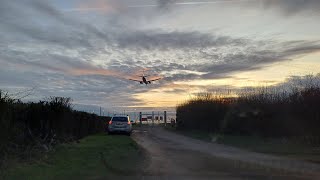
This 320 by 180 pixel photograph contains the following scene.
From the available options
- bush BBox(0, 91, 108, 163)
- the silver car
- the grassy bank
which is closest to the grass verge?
the grassy bank

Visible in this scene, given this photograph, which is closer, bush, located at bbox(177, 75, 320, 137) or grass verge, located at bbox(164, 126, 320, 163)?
grass verge, located at bbox(164, 126, 320, 163)

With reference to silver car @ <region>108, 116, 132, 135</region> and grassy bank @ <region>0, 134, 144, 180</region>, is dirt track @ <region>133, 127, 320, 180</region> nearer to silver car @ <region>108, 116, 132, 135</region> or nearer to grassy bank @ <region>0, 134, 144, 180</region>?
grassy bank @ <region>0, 134, 144, 180</region>

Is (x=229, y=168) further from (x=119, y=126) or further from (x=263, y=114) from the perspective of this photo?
(x=119, y=126)

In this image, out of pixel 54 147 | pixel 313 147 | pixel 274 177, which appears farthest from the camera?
pixel 313 147

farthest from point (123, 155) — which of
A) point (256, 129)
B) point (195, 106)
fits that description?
point (195, 106)

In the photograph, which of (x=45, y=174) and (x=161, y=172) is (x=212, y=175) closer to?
(x=161, y=172)

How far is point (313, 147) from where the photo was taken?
2559cm

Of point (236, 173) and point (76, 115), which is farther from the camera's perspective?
point (76, 115)

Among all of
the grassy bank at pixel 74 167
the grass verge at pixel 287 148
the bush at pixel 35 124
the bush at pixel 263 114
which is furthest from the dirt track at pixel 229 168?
the bush at pixel 263 114

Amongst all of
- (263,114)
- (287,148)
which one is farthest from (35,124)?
(263,114)

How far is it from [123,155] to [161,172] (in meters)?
5.73

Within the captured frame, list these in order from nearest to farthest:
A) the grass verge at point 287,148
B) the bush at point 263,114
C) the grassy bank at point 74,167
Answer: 1. the grassy bank at point 74,167
2. the grass verge at point 287,148
3. the bush at point 263,114

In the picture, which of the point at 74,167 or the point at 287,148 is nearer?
the point at 74,167

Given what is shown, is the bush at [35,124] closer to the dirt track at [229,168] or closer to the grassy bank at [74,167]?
the grassy bank at [74,167]
